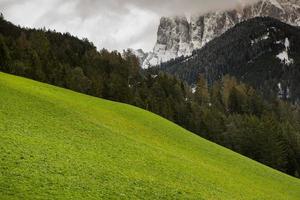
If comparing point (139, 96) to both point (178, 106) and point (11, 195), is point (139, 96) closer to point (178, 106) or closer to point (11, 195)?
point (178, 106)

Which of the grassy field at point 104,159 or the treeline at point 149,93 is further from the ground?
the treeline at point 149,93

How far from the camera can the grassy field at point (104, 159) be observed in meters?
27.1

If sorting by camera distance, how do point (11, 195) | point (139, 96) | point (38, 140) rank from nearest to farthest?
1. point (11, 195)
2. point (38, 140)
3. point (139, 96)

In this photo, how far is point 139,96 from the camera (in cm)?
16050

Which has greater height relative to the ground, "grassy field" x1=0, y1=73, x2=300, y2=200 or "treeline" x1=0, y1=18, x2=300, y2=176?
"treeline" x1=0, y1=18, x2=300, y2=176

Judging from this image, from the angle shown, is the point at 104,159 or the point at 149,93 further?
the point at 149,93

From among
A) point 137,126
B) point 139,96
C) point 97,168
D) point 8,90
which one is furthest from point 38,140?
point 139,96

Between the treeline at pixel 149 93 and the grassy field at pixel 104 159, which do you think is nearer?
the grassy field at pixel 104 159

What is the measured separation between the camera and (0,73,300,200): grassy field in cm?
2714

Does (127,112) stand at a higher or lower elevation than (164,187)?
higher

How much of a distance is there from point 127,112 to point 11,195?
132 feet

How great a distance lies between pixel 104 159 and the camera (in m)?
34.5

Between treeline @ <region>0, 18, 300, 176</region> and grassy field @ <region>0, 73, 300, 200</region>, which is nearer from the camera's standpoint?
grassy field @ <region>0, 73, 300, 200</region>

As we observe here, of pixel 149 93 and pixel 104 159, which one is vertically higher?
pixel 149 93
